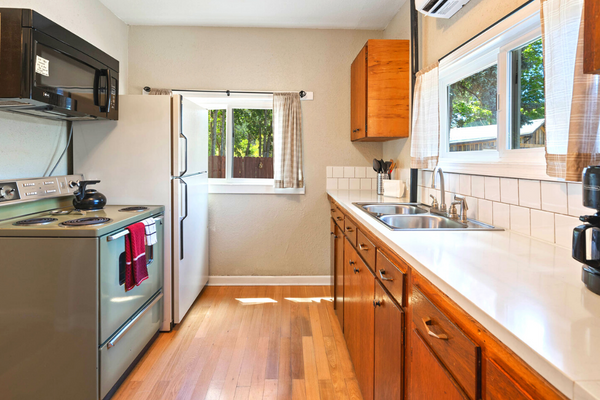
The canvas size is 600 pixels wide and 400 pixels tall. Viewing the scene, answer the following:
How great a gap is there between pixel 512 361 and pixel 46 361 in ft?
6.48

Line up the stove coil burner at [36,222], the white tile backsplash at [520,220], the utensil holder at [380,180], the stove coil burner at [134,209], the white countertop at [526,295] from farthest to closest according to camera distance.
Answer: the utensil holder at [380,180]
the stove coil burner at [134,209]
the stove coil burner at [36,222]
the white tile backsplash at [520,220]
the white countertop at [526,295]

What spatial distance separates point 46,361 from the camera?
Answer: 1.76m

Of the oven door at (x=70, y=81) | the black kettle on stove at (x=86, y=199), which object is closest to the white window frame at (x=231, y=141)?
the oven door at (x=70, y=81)

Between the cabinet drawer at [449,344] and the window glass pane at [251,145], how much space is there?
2896mm

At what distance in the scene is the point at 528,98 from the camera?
171cm

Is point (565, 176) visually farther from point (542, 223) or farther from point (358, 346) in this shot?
point (358, 346)

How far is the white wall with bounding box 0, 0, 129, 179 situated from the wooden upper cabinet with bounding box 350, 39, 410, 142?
2182mm

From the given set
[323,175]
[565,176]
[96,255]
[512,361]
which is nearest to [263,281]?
[323,175]

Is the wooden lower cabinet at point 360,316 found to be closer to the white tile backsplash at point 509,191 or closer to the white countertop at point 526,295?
the white countertop at point 526,295

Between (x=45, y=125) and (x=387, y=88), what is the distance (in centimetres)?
246

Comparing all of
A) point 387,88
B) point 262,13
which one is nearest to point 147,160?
point 262,13

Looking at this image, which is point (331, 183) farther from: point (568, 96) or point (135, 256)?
point (568, 96)

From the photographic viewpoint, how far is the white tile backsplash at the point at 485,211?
1804 mm

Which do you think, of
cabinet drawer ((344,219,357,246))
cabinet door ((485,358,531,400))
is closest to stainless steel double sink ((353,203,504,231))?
cabinet drawer ((344,219,357,246))
